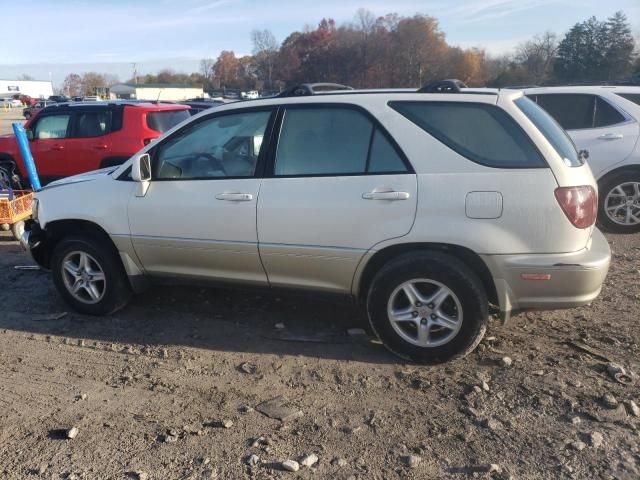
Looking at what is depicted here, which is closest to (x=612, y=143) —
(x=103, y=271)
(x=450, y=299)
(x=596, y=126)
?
(x=596, y=126)

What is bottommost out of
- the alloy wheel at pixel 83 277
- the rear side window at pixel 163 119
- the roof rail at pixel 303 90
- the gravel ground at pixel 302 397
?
the gravel ground at pixel 302 397

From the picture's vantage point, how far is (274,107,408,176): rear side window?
149 inches

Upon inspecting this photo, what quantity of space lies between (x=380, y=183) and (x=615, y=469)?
205 cm

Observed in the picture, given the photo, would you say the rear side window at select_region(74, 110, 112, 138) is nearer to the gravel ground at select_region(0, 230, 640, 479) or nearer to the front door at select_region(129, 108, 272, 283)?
the gravel ground at select_region(0, 230, 640, 479)

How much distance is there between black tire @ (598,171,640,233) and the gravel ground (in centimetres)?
253

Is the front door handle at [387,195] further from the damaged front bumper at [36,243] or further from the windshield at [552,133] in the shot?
the damaged front bumper at [36,243]

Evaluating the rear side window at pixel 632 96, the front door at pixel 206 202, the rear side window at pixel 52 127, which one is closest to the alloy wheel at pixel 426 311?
the front door at pixel 206 202

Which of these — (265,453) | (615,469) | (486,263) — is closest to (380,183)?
(486,263)

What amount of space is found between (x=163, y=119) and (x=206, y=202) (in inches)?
219

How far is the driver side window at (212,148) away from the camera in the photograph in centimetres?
426

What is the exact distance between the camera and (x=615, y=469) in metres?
2.74

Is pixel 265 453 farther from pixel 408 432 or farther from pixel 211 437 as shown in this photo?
pixel 408 432

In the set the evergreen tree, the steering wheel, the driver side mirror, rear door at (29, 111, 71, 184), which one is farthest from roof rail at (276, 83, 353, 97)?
the evergreen tree

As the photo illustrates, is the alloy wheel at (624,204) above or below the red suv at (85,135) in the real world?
below
